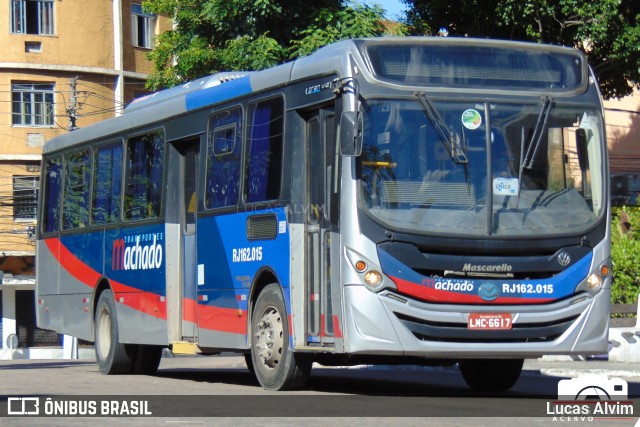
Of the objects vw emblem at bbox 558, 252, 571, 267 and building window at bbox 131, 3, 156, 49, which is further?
building window at bbox 131, 3, 156, 49

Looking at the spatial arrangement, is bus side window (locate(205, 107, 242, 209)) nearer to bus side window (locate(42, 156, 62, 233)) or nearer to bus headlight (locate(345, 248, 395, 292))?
bus headlight (locate(345, 248, 395, 292))

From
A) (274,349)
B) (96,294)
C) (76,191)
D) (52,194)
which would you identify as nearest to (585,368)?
(274,349)

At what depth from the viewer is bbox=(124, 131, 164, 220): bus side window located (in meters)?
17.4

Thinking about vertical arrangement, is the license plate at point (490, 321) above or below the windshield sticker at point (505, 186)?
below

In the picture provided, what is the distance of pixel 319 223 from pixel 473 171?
5.17 feet

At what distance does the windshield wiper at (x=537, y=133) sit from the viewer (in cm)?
1291

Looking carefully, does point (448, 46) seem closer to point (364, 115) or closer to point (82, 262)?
point (364, 115)

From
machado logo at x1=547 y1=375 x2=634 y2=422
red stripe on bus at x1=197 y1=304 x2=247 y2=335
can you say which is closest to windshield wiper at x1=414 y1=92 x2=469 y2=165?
machado logo at x1=547 y1=375 x2=634 y2=422

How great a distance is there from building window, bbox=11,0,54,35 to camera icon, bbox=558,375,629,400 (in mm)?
31303

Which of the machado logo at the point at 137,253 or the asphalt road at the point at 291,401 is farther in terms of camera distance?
the machado logo at the point at 137,253

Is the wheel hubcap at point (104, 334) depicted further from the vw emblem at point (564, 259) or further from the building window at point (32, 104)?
the building window at point (32, 104)

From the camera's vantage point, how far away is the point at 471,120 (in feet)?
42.1

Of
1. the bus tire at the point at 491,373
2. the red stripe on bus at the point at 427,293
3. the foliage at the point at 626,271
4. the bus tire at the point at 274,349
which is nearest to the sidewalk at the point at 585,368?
the bus tire at the point at 491,373

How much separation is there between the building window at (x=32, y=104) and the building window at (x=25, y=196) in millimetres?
1768
